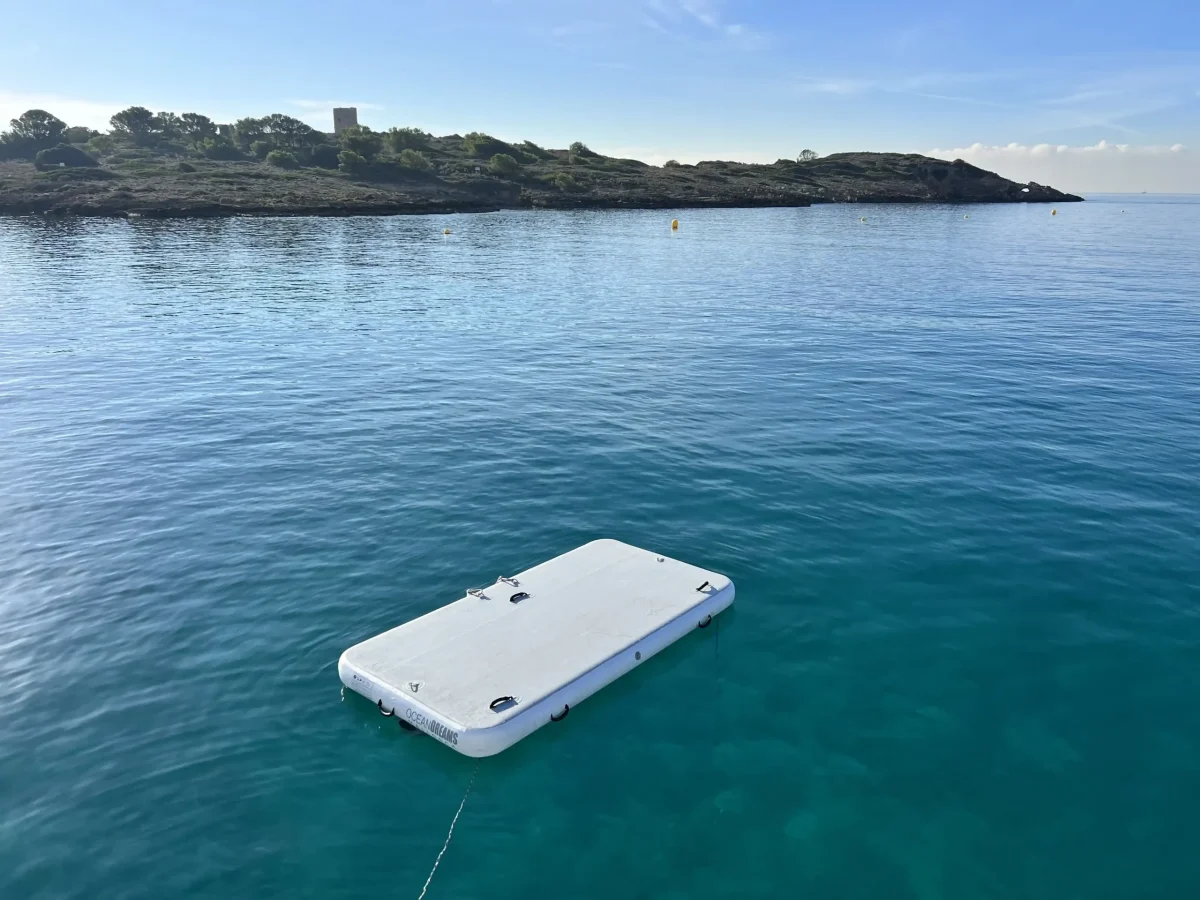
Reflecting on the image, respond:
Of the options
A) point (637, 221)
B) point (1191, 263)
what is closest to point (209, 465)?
point (1191, 263)

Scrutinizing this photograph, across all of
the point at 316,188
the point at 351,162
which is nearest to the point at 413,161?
the point at 351,162

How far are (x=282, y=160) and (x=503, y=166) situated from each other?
49133 mm

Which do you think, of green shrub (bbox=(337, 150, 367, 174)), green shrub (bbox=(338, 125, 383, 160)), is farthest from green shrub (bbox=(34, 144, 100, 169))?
green shrub (bbox=(338, 125, 383, 160))

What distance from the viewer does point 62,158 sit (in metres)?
168

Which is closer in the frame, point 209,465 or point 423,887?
point 423,887

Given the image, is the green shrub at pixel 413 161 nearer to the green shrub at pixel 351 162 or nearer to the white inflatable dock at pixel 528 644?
the green shrub at pixel 351 162

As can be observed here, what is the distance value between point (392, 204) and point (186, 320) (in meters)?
101

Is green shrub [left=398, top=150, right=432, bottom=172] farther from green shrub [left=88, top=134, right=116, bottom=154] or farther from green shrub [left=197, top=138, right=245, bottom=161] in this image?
green shrub [left=88, top=134, right=116, bottom=154]

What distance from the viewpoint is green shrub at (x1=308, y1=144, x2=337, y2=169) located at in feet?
618

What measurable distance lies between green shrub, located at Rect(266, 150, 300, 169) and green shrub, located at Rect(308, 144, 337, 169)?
564 centimetres

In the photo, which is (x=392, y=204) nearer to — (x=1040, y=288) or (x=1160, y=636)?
(x=1040, y=288)

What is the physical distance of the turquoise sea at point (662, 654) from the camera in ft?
40.0

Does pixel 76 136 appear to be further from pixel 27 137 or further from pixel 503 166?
pixel 503 166

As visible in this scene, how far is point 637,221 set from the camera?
14088 centimetres
